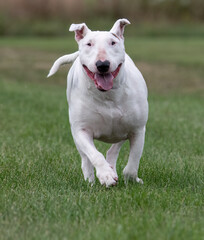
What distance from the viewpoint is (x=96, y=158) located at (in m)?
5.36

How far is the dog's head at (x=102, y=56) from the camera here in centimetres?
500

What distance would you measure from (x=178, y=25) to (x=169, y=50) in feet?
54.1

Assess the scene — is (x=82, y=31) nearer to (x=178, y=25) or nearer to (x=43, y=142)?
(x=43, y=142)

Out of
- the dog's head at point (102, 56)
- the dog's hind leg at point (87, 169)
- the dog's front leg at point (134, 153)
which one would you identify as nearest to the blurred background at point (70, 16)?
the dog's hind leg at point (87, 169)

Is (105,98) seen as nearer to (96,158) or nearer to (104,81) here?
(104,81)

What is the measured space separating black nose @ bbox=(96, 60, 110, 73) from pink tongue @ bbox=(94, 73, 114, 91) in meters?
0.13

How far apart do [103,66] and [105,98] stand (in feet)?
1.80

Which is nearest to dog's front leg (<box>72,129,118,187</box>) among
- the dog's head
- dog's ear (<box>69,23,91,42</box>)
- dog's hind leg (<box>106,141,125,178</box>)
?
the dog's head

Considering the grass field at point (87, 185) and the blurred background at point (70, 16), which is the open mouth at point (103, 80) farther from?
the blurred background at point (70, 16)

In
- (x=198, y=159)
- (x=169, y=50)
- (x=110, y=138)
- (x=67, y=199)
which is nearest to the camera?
(x=67, y=199)

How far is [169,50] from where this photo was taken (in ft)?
100

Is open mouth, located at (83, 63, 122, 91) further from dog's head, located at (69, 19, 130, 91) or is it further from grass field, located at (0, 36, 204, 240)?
grass field, located at (0, 36, 204, 240)

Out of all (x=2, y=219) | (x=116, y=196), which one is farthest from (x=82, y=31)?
(x=2, y=219)

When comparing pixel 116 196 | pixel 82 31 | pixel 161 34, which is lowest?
pixel 161 34
